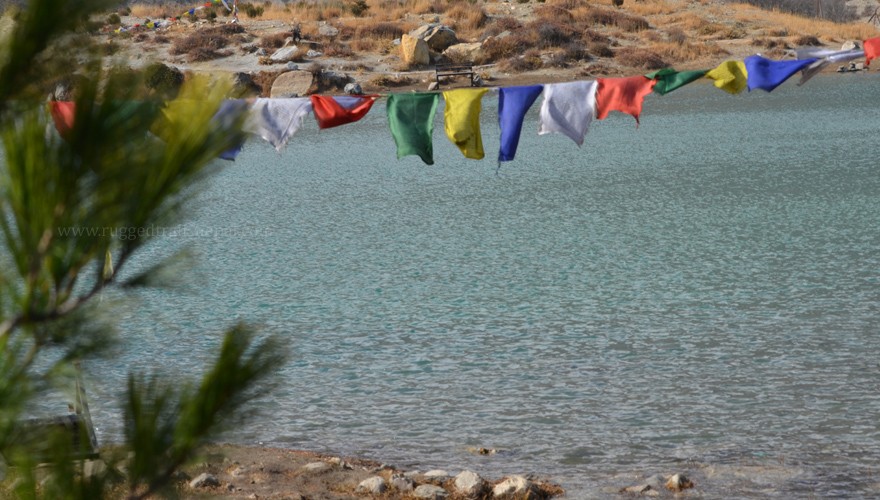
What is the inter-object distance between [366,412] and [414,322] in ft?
8.54

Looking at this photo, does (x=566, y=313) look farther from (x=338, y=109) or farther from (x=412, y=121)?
(x=338, y=109)

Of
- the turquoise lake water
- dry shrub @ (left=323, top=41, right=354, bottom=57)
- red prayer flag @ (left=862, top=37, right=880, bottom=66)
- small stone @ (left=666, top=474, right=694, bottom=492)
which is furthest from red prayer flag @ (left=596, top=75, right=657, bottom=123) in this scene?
dry shrub @ (left=323, top=41, right=354, bottom=57)

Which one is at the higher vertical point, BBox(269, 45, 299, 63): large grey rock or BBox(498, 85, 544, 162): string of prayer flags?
BBox(498, 85, 544, 162): string of prayer flags

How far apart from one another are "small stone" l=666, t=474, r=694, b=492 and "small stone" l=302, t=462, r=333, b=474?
1.84 metres

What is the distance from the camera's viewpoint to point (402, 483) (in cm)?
583

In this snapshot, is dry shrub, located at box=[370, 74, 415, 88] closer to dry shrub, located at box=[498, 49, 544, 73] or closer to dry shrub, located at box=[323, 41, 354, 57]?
dry shrub, located at box=[498, 49, 544, 73]

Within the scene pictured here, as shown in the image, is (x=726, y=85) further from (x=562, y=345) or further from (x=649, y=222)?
(x=649, y=222)

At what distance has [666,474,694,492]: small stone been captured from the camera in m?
5.72

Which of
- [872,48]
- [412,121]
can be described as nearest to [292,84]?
[412,121]

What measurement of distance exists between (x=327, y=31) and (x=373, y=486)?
40815 mm

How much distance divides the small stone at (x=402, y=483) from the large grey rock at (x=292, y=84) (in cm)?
3073

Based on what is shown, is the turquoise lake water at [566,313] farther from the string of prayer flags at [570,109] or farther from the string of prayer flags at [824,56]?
the string of prayer flags at [824,56]

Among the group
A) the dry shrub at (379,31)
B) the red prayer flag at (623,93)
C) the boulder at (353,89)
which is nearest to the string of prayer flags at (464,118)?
the red prayer flag at (623,93)

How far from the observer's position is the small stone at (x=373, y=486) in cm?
577
